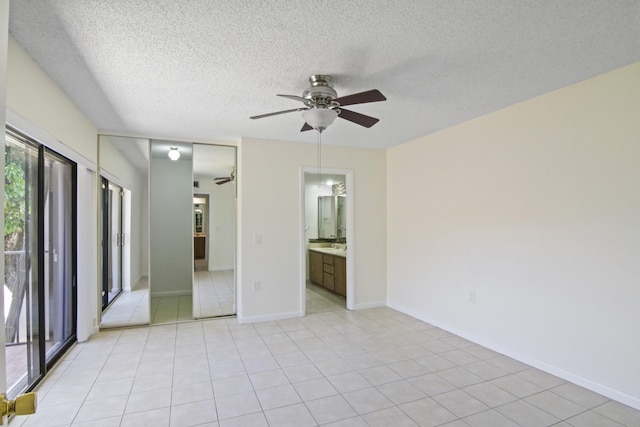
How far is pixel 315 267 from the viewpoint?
642 cm

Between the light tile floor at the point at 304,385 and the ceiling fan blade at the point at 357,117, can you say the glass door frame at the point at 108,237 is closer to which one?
the light tile floor at the point at 304,385

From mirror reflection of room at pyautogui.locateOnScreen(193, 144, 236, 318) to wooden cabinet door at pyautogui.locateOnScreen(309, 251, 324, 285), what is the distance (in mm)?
2101

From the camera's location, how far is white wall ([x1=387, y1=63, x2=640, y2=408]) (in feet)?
7.64

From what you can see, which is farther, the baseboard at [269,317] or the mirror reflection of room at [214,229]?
the mirror reflection of room at [214,229]

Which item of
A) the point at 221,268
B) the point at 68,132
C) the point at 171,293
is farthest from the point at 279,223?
the point at 68,132

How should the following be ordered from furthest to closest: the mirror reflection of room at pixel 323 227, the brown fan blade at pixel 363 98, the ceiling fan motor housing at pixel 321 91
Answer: the mirror reflection of room at pixel 323 227 < the ceiling fan motor housing at pixel 321 91 < the brown fan blade at pixel 363 98

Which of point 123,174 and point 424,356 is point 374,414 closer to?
point 424,356

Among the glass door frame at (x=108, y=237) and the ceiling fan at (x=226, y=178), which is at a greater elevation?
the ceiling fan at (x=226, y=178)

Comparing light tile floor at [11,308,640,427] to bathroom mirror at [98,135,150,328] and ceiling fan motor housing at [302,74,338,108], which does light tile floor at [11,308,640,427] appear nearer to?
bathroom mirror at [98,135,150,328]

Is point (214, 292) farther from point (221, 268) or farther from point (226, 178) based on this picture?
point (226, 178)

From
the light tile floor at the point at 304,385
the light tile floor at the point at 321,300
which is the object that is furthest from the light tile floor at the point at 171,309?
the light tile floor at the point at 321,300

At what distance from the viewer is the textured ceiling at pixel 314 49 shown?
5.49ft

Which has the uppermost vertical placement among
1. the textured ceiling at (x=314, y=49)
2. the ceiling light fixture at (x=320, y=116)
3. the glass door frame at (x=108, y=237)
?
the textured ceiling at (x=314, y=49)

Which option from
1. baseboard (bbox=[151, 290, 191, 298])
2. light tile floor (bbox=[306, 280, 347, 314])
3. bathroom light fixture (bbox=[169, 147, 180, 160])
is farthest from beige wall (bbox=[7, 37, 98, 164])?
light tile floor (bbox=[306, 280, 347, 314])
